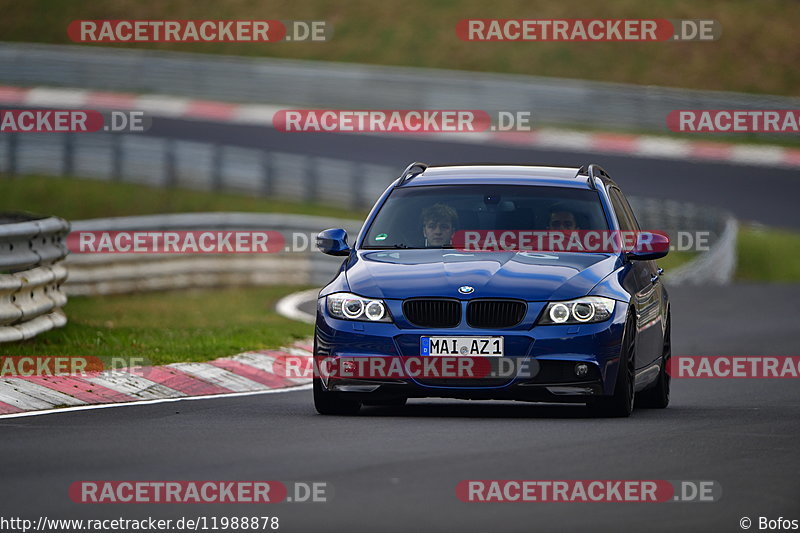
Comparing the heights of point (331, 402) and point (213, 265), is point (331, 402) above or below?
below

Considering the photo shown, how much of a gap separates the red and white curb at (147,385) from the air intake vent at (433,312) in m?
2.15

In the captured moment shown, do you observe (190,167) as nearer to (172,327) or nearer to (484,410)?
(172,327)

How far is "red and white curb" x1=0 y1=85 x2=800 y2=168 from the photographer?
132 ft

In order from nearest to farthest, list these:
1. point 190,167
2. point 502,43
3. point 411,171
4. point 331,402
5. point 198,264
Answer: point 331,402 → point 411,171 → point 198,264 → point 190,167 → point 502,43

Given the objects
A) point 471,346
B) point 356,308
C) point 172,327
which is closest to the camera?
point 471,346

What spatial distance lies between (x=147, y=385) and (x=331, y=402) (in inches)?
77.4

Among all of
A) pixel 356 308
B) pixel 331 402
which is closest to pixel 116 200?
pixel 331 402

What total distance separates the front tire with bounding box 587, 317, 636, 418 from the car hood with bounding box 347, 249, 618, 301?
43 centimetres

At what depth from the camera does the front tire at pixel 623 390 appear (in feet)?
35.2

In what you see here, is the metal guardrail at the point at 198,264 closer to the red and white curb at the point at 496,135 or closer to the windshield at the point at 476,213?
the windshield at the point at 476,213

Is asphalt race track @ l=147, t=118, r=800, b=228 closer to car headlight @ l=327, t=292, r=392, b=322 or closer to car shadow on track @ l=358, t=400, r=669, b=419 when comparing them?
car shadow on track @ l=358, t=400, r=669, b=419

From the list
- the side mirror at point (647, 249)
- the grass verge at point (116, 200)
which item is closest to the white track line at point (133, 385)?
the side mirror at point (647, 249)

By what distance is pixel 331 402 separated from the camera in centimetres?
1096

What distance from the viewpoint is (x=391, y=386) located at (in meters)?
10.6
